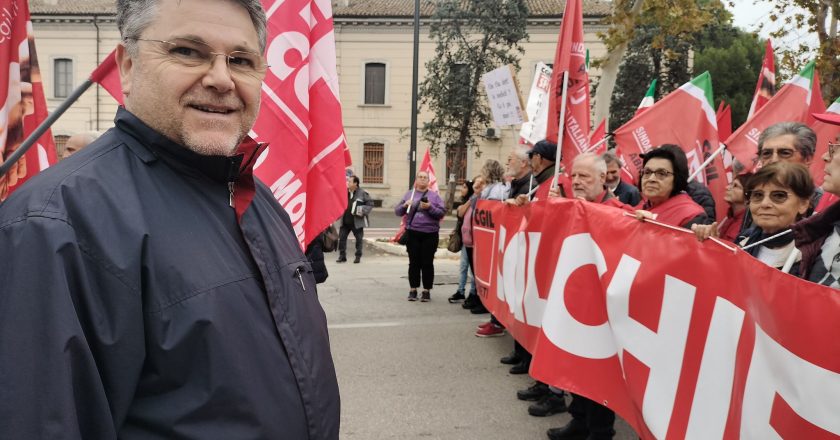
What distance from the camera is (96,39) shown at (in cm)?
3344

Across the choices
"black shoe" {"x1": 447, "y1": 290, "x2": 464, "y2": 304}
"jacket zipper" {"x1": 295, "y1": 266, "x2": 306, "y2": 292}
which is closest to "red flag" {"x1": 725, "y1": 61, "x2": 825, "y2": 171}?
"black shoe" {"x1": 447, "y1": 290, "x2": 464, "y2": 304}

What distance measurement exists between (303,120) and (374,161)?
29.4 metres

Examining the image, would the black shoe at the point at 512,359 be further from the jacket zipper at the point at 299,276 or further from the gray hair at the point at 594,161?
the jacket zipper at the point at 299,276

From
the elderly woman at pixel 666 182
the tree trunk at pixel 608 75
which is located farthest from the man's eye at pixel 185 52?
the tree trunk at pixel 608 75

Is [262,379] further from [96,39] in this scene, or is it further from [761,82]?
[96,39]

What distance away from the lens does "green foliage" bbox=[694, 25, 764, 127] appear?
1411 inches

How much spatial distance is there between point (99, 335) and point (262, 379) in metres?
0.33

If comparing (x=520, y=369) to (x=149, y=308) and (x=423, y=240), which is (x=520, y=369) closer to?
(x=423, y=240)

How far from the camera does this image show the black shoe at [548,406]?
187 inches

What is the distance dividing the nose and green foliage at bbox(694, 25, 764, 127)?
125 feet

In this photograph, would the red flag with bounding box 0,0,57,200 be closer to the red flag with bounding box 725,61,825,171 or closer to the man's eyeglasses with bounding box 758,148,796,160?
the man's eyeglasses with bounding box 758,148,796,160

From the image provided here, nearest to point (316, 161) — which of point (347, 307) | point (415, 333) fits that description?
point (415, 333)

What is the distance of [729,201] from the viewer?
16.1 feet

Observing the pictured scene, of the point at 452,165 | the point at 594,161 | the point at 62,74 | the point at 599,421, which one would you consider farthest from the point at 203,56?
the point at 62,74
